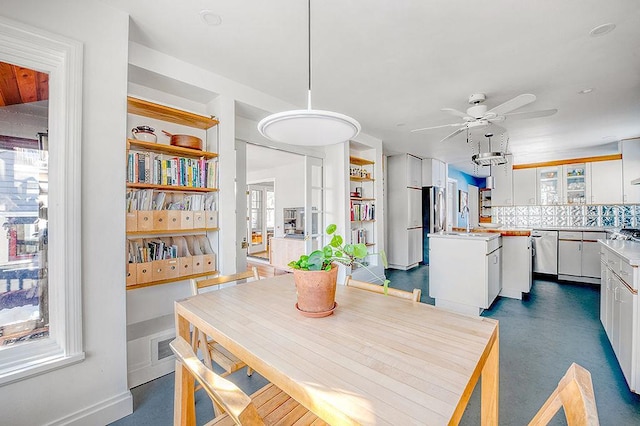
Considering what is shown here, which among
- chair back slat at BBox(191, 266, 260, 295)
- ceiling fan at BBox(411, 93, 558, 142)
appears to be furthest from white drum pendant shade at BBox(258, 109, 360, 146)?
ceiling fan at BBox(411, 93, 558, 142)

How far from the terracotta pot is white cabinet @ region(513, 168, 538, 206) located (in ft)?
20.1

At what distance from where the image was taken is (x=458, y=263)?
3.25 m

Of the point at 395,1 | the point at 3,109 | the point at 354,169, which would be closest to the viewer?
the point at 3,109

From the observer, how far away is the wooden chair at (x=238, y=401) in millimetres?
638

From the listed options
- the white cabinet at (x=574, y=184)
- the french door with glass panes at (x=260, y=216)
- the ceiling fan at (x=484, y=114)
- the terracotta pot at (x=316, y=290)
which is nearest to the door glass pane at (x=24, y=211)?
the terracotta pot at (x=316, y=290)

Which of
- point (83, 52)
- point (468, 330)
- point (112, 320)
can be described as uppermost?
point (83, 52)

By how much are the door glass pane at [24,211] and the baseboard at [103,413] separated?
0.51m

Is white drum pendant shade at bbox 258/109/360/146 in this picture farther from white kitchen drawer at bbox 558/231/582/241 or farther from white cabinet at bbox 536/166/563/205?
white cabinet at bbox 536/166/563/205

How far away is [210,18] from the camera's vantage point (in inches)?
73.4

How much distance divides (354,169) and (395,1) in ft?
9.55

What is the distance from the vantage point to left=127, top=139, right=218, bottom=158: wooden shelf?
2082 mm

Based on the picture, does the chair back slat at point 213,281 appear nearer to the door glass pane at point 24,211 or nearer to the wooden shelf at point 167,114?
the door glass pane at point 24,211

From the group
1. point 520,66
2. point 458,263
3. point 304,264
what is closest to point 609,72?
point 520,66

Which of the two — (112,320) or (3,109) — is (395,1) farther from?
(112,320)
